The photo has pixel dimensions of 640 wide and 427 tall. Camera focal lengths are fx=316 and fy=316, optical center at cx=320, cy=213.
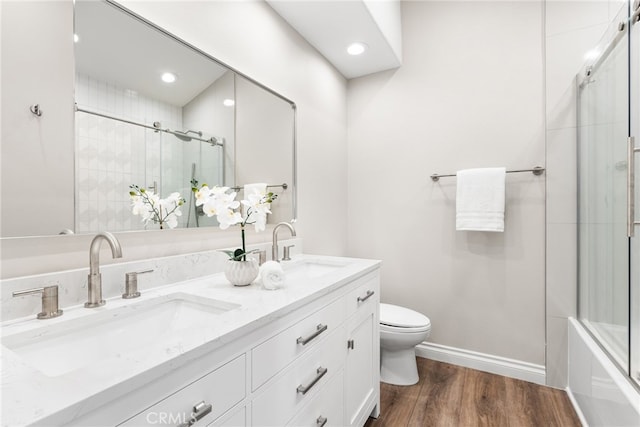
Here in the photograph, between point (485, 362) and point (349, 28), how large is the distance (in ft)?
7.71

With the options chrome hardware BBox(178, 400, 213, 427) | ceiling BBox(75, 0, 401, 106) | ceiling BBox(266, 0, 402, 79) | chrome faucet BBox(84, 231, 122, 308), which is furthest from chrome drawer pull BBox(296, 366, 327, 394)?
ceiling BBox(266, 0, 402, 79)

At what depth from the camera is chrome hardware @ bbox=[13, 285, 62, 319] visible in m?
0.82

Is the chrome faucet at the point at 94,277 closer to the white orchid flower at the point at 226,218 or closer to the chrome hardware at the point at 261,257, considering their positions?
the white orchid flower at the point at 226,218

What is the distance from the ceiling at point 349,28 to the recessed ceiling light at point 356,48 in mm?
28

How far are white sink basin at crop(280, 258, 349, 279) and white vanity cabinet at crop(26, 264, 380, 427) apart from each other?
0.72 feet

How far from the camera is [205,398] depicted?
2.17 ft

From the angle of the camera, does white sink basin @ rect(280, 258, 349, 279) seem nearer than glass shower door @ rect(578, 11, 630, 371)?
No

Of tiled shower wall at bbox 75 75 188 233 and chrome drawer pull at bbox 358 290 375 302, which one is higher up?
tiled shower wall at bbox 75 75 188 233

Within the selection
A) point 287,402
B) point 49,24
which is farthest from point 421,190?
point 49,24

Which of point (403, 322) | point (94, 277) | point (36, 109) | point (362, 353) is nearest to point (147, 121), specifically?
point (36, 109)

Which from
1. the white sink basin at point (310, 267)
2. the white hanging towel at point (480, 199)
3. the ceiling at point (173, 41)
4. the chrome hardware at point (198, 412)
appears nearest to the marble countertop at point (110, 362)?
the chrome hardware at point (198, 412)

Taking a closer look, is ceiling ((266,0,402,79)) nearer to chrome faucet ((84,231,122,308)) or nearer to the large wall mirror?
the large wall mirror

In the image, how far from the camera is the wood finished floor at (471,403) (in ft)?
5.35

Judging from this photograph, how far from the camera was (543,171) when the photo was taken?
1.97 m
